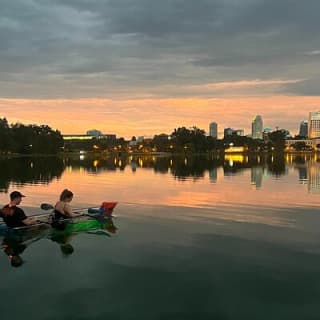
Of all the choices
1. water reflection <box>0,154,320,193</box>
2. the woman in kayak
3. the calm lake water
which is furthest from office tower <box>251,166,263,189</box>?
the woman in kayak

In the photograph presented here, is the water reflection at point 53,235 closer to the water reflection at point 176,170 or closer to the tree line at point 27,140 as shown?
the water reflection at point 176,170

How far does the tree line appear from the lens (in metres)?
160

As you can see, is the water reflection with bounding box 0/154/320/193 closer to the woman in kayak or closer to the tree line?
the woman in kayak

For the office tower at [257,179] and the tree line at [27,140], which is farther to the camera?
the tree line at [27,140]

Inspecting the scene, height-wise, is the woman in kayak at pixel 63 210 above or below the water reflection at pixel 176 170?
above

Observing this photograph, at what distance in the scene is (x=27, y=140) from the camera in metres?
176

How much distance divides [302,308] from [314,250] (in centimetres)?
649

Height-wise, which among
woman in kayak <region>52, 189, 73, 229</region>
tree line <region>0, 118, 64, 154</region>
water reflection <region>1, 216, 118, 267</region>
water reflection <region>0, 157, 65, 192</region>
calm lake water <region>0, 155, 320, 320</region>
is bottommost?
calm lake water <region>0, 155, 320, 320</region>

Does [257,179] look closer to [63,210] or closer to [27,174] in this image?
[27,174]

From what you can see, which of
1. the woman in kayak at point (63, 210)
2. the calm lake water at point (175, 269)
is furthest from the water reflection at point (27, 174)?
the calm lake water at point (175, 269)

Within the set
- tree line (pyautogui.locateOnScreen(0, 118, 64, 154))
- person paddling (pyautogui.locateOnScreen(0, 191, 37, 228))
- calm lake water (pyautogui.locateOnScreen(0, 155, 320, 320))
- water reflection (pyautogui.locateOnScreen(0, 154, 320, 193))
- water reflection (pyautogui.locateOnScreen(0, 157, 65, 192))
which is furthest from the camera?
tree line (pyautogui.locateOnScreen(0, 118, 64, 154))

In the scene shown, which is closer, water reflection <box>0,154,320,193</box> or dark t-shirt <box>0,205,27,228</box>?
dark t-shirt <box>0,205,27,228</box>

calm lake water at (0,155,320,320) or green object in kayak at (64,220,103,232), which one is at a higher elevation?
green object in kayak at (64,220,103,232)

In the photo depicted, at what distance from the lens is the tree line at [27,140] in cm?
16000
